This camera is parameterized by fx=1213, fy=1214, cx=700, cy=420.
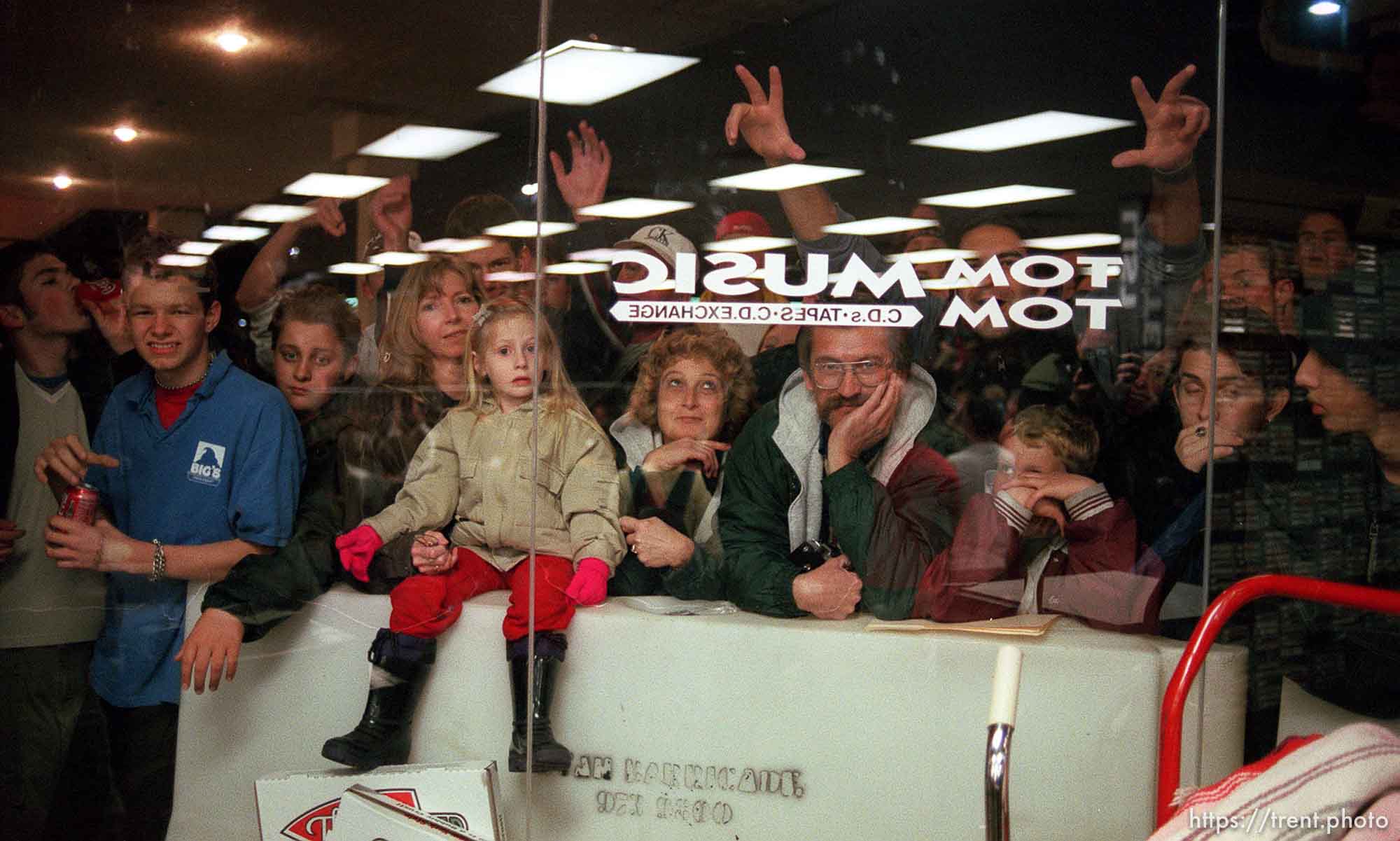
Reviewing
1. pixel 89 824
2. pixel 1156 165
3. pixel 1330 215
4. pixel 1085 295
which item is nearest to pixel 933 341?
pixel 1085 295

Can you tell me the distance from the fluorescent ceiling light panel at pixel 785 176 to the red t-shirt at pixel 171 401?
5.52ft

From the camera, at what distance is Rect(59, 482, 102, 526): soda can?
11.8 feet

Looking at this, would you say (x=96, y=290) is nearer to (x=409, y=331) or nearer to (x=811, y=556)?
(x=409, y=331)

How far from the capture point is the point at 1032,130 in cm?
332

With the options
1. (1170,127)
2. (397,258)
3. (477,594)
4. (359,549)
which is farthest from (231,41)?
(1170,127)

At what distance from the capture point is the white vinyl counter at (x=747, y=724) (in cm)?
318

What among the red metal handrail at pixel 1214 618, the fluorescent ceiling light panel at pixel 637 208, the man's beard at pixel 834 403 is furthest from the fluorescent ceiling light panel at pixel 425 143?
the red metal handrail at pixel 1214 618

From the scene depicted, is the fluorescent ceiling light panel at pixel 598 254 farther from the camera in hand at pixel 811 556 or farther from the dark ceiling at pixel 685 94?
the camera in hand at pixel 811 556

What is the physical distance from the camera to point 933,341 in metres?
3.36

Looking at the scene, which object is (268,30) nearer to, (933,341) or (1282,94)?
(933,341)

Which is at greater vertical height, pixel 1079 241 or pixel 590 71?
pixel 590 71

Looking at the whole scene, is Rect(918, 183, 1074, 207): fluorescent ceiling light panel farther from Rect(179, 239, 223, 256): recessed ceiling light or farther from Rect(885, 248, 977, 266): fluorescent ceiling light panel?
Rect(179, 239, 223, 256): recessed ceiling light

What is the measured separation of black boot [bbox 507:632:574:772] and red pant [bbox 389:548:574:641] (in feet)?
0.17

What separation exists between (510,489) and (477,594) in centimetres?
32
